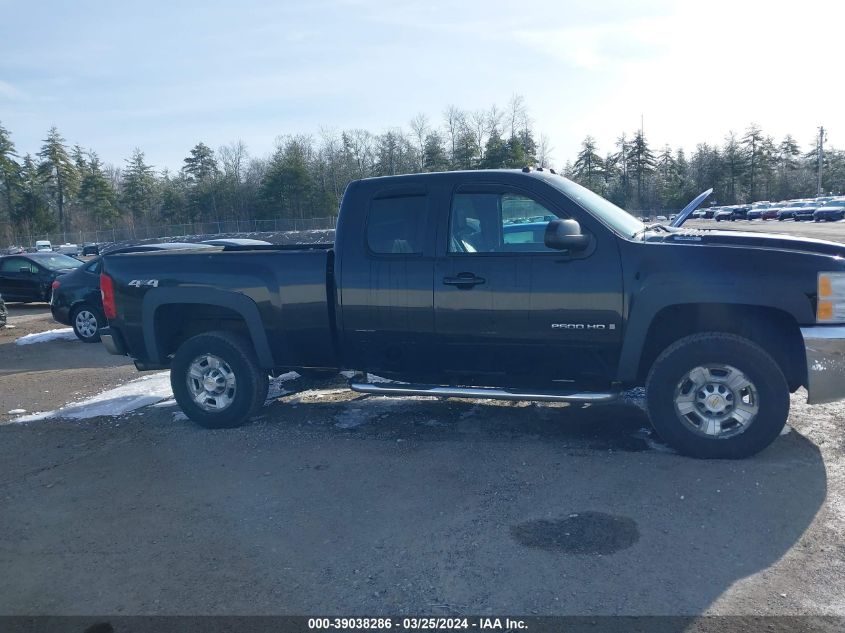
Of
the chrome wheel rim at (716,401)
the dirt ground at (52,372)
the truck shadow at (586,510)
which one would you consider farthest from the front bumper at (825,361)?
the dirt ground at (52,372)

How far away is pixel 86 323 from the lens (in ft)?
41.0

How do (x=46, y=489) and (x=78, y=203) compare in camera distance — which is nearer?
(x=46, y=489)

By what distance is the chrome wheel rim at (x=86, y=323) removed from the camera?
12.4 m

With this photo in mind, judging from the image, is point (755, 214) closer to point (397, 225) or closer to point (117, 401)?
point (397, 225)

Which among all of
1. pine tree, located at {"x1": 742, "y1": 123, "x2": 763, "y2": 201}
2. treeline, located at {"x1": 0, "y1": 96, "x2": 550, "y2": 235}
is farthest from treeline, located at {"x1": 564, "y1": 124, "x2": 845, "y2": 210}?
treeline, located at {"x1": 0, "y1": 96, "x2": 550, "y2": 235}

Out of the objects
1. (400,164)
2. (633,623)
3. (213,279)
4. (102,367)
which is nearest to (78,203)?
(400,164)

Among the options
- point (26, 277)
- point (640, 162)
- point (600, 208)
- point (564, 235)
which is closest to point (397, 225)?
point (564, 235)

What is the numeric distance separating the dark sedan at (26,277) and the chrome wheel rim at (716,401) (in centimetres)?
1783

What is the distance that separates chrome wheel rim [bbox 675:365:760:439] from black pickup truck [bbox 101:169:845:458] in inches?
0.4

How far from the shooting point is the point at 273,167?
45.5 meters

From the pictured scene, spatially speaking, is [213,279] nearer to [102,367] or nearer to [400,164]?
[102,367]

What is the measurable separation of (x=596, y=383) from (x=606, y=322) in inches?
21.6

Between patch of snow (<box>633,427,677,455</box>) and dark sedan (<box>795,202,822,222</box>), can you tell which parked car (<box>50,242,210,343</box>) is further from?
dark sedan (<box>795,202,822,222</box>)

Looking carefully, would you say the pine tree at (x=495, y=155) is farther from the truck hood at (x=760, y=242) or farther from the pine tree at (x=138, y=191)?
the pine tree at (x=138, y=191)
